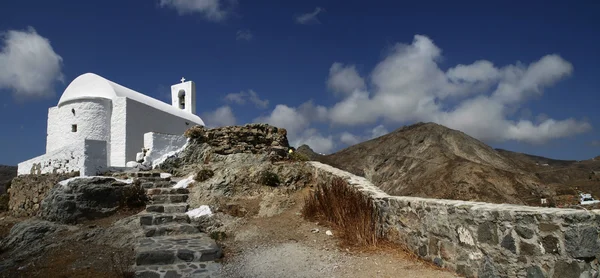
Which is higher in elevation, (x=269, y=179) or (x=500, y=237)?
(x=269, y=179)

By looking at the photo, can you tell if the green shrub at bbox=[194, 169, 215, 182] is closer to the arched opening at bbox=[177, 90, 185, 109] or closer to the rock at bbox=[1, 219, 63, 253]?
the rock at bbox=[1, 219, 63, 253]

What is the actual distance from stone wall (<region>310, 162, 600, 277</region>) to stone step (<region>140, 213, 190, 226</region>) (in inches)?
189

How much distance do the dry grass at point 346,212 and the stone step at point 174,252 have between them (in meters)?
2.32

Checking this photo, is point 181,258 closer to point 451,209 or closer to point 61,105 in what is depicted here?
point 451,209

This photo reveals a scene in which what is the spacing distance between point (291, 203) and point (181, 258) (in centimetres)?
343

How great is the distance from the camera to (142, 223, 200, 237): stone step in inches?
287

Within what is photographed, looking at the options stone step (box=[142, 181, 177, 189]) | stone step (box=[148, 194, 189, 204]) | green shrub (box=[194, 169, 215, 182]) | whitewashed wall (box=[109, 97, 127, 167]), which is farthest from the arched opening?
stone step (box=[148, 194, 189, 204])

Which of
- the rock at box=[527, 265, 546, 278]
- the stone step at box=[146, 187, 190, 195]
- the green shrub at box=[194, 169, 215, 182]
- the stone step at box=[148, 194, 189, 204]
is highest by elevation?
the green shrub at box=[194, 169, 215, 182]

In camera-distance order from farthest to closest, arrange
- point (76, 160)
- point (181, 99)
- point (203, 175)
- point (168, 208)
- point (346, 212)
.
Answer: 1. point (181, 99)
2. point (76, 160)
3. point (203, 175)
4. point (168, 208)
5. point (346, 212)

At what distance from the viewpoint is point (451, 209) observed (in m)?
4.66

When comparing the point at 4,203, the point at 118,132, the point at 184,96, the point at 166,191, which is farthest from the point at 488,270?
the point at 184,96

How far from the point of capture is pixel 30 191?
11969 millimetres

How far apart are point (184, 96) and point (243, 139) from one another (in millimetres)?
12459

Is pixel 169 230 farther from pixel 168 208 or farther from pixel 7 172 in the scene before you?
pixel 7 172
